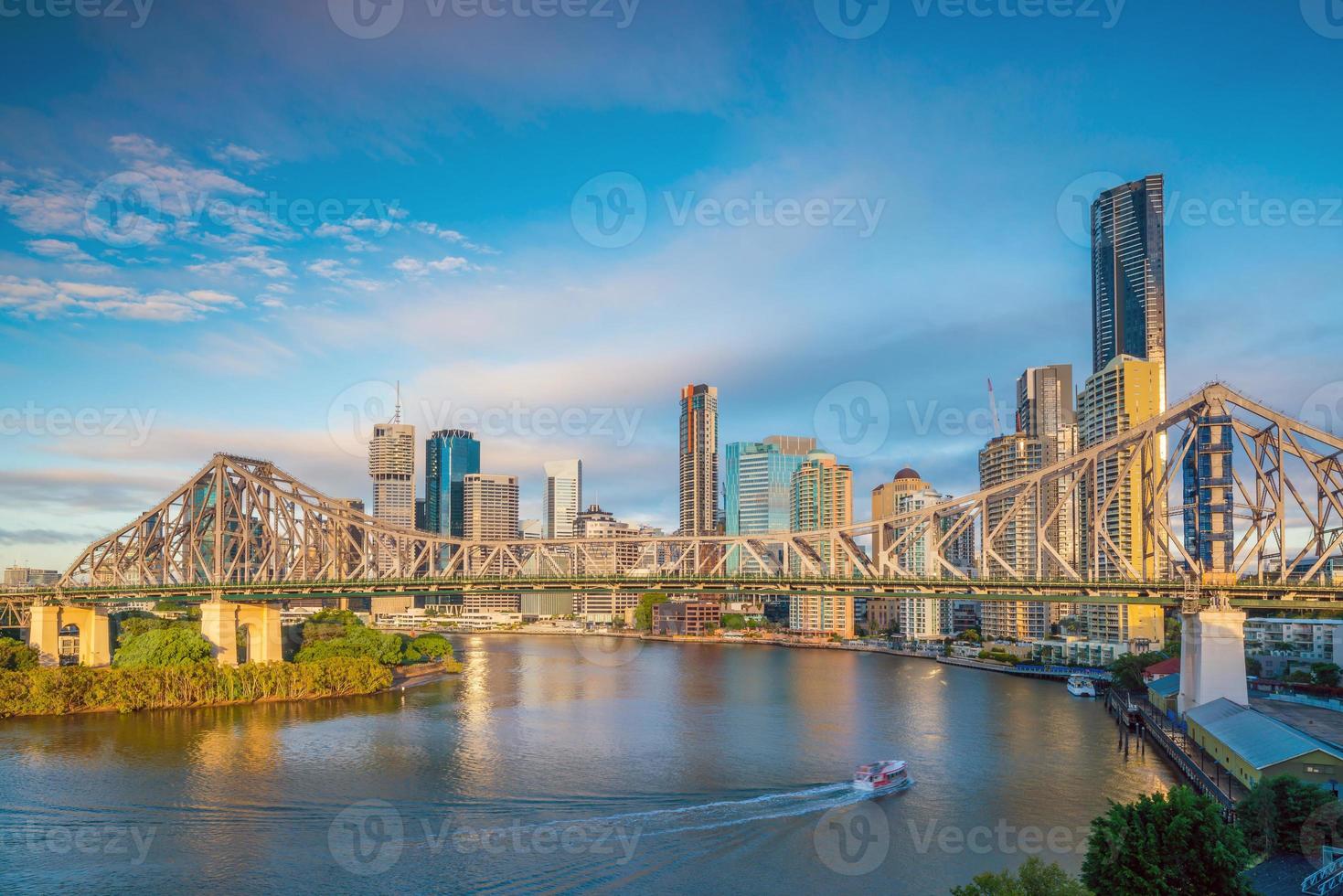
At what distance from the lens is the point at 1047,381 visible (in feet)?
510

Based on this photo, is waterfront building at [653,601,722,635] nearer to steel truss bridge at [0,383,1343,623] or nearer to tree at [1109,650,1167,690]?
steel truss bridge at [0,383,1343,623]

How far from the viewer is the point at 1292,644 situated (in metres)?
72.8

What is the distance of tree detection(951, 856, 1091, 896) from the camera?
18.8 metres

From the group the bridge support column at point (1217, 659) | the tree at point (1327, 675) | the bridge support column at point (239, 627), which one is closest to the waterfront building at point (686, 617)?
the bridge support column at point (239, 627)

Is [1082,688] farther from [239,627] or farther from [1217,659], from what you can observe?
[239,627]

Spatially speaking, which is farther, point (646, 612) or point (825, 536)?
point (646, 612)

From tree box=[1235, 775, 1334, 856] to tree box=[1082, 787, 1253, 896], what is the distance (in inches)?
182

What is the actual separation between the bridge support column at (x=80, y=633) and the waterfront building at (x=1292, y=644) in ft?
253

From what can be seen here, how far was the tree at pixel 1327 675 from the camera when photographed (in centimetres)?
5576

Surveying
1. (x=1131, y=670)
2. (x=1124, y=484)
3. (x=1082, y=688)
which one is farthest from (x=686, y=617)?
(x=1131, y=670)

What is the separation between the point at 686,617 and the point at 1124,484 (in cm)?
6468

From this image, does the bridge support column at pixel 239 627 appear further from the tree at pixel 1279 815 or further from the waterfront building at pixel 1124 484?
the waterfront building at pixel 1124 484

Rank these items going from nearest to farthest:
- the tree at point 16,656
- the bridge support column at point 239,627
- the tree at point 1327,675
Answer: the tree at point 1327,675
the tree at point 16,656
the bridge support column at point 239,627

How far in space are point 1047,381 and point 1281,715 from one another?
121 meters
